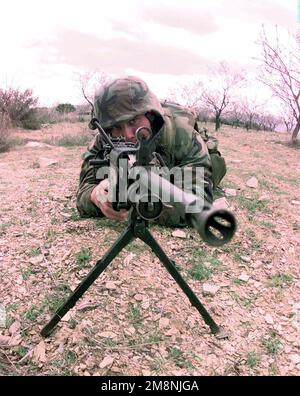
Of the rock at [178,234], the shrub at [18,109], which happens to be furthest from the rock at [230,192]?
the shrub at [18,109]

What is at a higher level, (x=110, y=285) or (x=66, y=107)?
(x=66, y=107)

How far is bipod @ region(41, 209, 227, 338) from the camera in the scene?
2414mm

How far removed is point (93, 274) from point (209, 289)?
1131 mm

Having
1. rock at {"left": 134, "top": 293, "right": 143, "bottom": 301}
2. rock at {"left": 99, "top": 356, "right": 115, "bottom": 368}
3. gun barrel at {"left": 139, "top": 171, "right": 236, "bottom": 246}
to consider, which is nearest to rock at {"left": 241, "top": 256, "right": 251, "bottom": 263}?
rock at {"left": 134, "top": 293, "right": 143, "bottom": 301}

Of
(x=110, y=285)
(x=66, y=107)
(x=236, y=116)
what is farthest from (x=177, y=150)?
(x=66, y=107)

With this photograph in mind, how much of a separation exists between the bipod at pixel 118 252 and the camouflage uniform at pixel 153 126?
1.76ft

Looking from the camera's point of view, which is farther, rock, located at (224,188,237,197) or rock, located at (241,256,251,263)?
rock, located at (224,188,237,197)

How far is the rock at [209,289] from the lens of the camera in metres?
3.30

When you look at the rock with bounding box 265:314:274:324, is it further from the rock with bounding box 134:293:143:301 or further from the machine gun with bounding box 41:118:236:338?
the rock with bounding box 134:293:143:301

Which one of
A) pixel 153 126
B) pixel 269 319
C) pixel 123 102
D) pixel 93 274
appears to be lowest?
pixel 269 319

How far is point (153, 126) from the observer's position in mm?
3369

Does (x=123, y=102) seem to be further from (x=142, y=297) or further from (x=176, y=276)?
(x=142, y=297)
